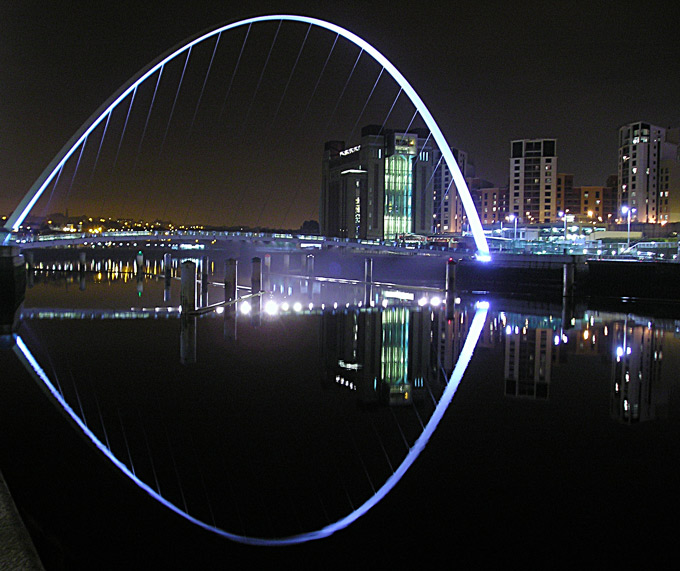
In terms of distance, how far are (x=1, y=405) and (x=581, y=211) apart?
126 m

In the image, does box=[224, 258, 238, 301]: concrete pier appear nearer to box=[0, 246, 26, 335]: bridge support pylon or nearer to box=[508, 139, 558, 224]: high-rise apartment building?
box=[0, 246, 26, 335]: bridge support pylon

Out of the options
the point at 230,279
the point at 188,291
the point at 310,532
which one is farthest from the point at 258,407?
the point at 230,279

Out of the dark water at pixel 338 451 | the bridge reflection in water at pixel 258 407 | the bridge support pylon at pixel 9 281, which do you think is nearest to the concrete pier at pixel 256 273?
the bridge support pylon at pixel 9 281

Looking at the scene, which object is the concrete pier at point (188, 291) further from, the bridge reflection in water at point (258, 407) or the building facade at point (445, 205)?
the building facade at point (445, 205)

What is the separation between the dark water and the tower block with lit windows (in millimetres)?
62936

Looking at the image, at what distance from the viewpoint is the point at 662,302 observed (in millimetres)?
24219

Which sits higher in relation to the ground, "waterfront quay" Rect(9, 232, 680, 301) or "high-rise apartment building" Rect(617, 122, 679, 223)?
"high-rise apartment building" Rect(617, 122, 679, 223)

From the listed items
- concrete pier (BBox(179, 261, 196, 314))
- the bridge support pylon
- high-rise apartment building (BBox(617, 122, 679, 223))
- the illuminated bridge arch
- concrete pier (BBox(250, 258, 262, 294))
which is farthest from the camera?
high-rise apartment building (BBox(617, 122, 679, 223))

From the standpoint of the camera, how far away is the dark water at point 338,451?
11.7ft

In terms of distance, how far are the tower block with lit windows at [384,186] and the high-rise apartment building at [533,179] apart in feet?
101

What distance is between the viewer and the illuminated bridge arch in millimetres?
28297

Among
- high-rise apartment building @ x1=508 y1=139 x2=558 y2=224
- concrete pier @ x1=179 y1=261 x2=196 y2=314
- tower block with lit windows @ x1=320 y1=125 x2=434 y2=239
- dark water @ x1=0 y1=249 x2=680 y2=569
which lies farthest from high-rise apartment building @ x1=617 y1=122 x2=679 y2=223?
dark water @ x1=0 y1=249 x2=680 y2=569

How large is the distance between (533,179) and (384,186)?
46778mm

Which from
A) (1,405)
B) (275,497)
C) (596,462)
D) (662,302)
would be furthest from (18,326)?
(662,302)
